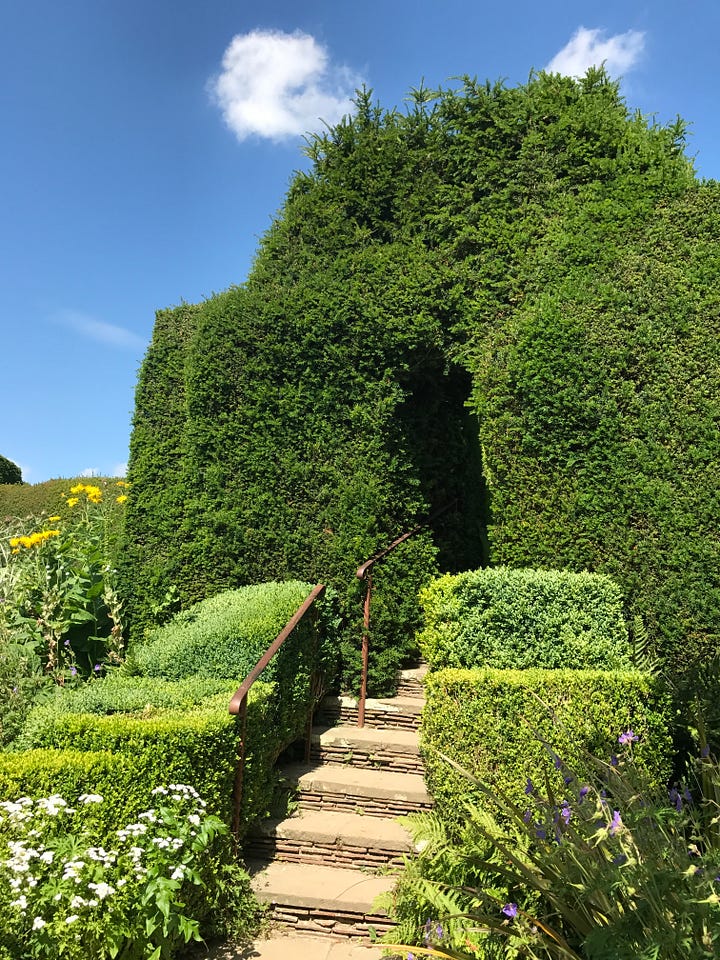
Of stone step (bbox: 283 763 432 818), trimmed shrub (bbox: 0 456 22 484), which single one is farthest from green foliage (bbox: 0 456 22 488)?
stone step (bbox: 283 763 432 818)

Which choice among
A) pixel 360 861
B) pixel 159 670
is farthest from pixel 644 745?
pixel 159 670

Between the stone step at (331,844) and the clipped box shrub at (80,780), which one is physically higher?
the clipped box shrub at (80,780)

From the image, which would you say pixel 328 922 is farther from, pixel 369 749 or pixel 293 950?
pixel 369 749

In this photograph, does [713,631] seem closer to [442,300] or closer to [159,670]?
[442,300]

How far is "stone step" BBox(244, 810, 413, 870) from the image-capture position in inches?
168

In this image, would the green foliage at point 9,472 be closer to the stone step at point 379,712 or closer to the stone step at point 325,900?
the stone step at point 379,712

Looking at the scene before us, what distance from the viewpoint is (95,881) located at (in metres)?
2.87

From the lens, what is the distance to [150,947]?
118 inches

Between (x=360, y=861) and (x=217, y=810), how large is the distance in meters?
1.17

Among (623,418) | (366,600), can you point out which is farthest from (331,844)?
(623,418)

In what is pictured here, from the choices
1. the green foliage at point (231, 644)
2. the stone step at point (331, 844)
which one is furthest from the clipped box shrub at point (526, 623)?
the stone step at point (331, 844)

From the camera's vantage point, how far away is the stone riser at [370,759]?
526 centimetres

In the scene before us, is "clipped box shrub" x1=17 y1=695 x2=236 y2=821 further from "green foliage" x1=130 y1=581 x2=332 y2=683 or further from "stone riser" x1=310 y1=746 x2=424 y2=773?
"stone riser" x1=310 y1=746 x2=424 y2=773

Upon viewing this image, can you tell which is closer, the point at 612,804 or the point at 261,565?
the point at 612,804
